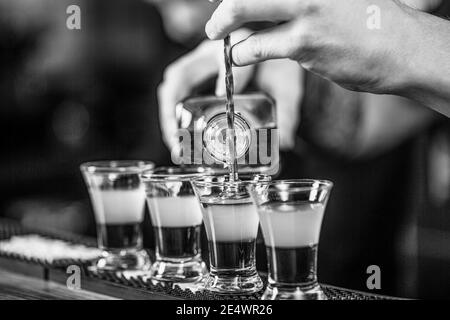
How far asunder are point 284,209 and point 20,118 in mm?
2309

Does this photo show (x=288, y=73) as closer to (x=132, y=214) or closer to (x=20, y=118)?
(x=132, y=214)

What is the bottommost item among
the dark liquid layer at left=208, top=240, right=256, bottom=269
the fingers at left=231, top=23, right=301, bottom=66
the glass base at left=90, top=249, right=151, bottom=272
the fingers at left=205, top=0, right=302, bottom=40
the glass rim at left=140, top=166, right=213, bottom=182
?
the glass base at left=90, top=249, right=151, bottom=272

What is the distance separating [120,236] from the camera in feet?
4.02

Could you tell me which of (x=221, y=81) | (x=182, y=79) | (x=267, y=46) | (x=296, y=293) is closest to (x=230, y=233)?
(x=296, y=293)

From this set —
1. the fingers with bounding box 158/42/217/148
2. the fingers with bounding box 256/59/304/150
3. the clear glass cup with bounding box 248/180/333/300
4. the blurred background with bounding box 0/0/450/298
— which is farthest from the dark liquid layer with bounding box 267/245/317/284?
the blurred background with bounding box 0/0/450/298

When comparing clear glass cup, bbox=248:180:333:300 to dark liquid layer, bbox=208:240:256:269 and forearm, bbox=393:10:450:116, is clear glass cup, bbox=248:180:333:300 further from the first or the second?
forearm, bbox=393:10:450:116

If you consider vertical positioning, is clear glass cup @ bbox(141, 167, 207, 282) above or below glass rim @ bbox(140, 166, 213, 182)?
below

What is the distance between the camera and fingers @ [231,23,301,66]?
37.4 inches

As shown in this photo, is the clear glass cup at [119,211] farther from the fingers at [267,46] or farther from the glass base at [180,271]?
the fingers at [267,46]

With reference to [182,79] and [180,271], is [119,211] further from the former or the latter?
[182,79]

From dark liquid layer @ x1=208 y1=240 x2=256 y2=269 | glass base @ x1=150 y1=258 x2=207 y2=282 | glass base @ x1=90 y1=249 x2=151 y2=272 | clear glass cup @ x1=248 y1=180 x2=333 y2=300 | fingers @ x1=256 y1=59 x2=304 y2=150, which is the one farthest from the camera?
fingers @ x1=256 y1=59 x2=304 y2=150

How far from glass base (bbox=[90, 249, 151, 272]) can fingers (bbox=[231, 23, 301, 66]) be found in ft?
1.25

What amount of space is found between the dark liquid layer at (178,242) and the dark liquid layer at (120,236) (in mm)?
129
